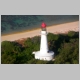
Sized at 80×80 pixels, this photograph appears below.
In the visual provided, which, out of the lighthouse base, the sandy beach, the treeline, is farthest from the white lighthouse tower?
the sandy beach

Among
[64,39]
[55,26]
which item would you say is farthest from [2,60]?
[55,26]

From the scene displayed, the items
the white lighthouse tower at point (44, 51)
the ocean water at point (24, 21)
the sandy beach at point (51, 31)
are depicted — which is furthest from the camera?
the ocean water at point (24, 21)

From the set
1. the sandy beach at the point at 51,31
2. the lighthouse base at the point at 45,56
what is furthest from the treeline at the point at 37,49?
the sandy beach at the point at 51,31

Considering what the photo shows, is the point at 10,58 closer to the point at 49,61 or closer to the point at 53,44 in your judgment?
the point at 49,61

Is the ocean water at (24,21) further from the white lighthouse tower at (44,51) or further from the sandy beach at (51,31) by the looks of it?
the white lighthouse tower at (44,51)

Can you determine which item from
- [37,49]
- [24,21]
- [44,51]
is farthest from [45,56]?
[24,21]
